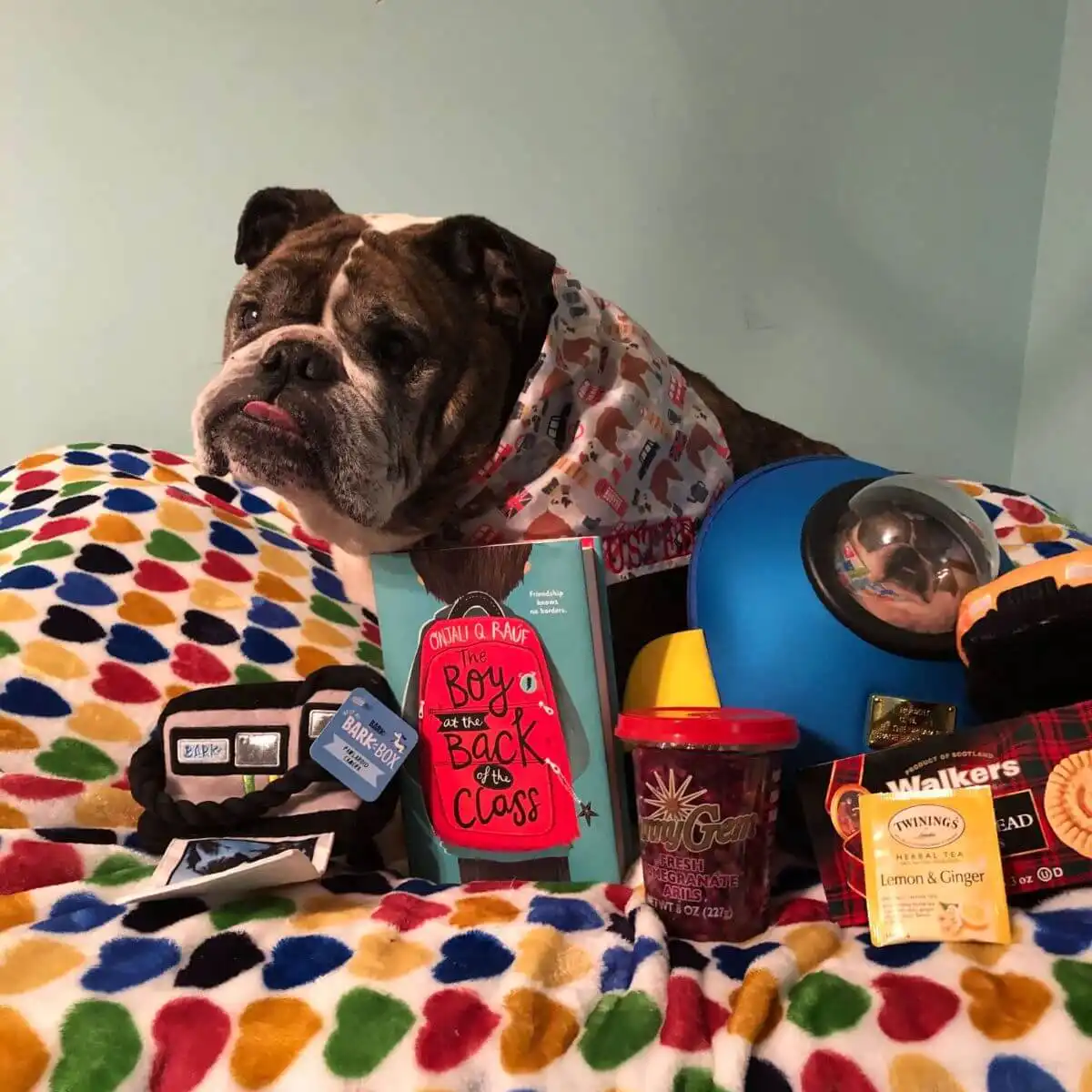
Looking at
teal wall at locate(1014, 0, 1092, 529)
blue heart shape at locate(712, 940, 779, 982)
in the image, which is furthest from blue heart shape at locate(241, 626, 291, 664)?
teal wall at locate(1014, 0, 1092, 529)

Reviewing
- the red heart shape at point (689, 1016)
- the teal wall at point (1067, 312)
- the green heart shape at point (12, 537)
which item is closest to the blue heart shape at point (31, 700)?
the green heart shape at point (12, 537)

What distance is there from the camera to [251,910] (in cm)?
78

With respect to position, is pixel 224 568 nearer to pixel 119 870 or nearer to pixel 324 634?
pixel 324 634

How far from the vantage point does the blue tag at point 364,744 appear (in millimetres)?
900

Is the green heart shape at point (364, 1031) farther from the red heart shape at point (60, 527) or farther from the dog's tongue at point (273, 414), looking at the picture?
the red heart shape at point (60, 527)

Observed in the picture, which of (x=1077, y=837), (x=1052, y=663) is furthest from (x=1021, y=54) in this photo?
(x=1077, y=837)

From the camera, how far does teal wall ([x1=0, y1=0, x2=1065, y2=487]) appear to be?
5.83 ft

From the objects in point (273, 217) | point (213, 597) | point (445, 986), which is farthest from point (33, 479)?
point (445, 986)

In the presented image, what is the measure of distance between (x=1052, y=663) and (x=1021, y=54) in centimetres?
148

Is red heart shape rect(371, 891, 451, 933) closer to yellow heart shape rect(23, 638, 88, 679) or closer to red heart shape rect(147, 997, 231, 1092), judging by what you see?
red heart shape rect(147, 997, 231, 1092)

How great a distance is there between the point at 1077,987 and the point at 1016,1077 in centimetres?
10

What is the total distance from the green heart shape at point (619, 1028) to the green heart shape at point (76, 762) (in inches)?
23.0

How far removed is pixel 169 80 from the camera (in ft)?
5.82

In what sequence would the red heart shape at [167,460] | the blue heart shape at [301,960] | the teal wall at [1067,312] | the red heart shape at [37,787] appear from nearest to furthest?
1. the blue heart shape at [301,960]
2. the red heart shape at [37,787]
3. the red heart shape at [167,460]
4. the teal wall at [1067,312]
